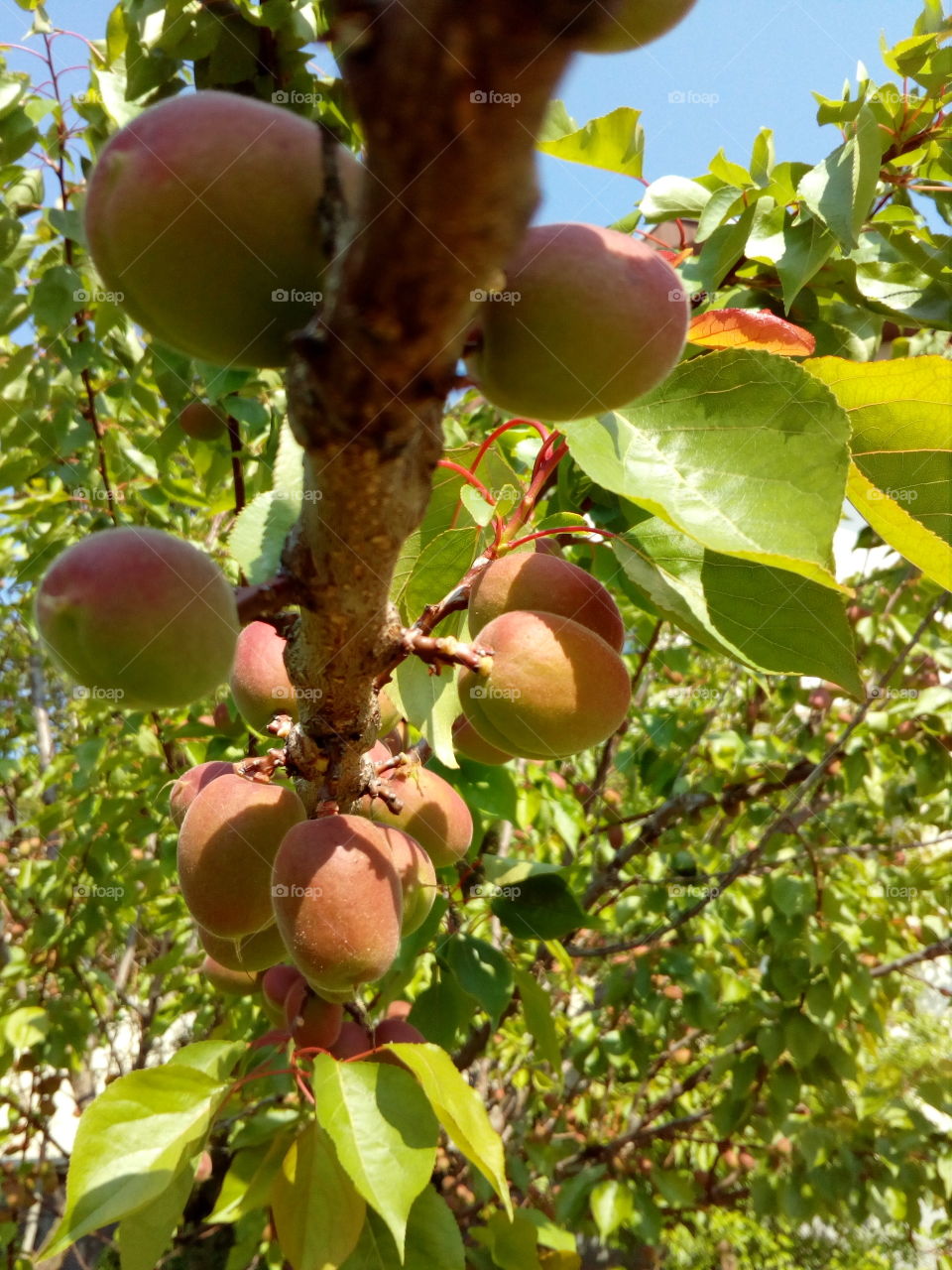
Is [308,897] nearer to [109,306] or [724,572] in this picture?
[724,572]

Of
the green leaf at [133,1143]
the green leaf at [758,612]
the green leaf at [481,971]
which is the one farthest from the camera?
the green leaf at [481,971]

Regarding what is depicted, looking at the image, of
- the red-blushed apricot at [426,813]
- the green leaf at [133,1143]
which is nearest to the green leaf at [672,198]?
the red-blushed apricot at [426,813]

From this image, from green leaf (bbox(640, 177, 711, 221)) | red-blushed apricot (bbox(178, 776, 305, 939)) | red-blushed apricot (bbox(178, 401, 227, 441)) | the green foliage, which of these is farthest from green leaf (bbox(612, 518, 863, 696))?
red-blushed apricot (bbox(178, 401, 227, 441))

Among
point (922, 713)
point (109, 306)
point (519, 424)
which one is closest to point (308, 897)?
point (519, 424)

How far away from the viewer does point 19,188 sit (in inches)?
86.5

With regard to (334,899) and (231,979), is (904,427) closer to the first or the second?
(334,899)

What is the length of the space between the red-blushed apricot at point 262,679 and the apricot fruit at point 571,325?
584 mm

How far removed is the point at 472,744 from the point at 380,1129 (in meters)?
0.46

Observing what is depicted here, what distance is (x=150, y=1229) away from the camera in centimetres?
107

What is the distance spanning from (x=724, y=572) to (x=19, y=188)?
211 cm

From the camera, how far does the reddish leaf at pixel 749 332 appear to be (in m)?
0.94

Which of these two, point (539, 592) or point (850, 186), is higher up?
point (850, 186)

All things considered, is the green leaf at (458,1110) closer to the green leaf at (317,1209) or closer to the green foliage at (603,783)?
the green foliage at (603,783)

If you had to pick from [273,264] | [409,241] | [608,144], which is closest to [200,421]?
[608,144]
